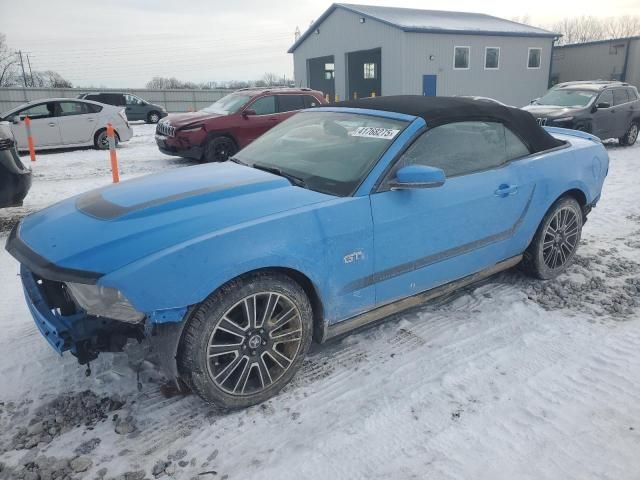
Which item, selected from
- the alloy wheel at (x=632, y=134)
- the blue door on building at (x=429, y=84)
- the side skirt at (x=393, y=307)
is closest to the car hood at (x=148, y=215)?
the side skirt at (x=393, y=307)

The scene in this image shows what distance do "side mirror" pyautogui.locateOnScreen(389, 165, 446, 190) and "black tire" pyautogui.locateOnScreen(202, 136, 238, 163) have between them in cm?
769

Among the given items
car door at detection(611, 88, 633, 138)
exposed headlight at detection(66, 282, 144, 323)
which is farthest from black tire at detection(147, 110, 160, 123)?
exposed headlight at detection(66, 282, 144, 323)

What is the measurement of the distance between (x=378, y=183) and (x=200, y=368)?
1.47m

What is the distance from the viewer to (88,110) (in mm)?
12672

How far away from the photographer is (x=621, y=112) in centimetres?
1270

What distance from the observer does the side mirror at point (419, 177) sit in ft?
9.52

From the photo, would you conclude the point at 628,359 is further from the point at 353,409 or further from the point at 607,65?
the point at 607,65

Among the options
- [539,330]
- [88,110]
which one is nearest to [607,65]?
Result: [88,110]

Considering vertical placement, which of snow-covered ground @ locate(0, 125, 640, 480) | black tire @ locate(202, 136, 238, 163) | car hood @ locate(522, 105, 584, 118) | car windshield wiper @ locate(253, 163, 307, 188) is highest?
car windshield wiper @ locate(253, 163, 307, 188)

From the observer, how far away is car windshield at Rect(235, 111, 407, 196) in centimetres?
306

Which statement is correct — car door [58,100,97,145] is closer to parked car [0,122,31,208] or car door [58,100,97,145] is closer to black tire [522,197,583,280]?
parked car [0,122,31,208]

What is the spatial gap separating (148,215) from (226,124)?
26.3 feet

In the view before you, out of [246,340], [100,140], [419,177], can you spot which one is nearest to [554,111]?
[419,177]

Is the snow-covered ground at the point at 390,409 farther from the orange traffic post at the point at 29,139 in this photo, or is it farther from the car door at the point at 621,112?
the car door at the point at 621,112
